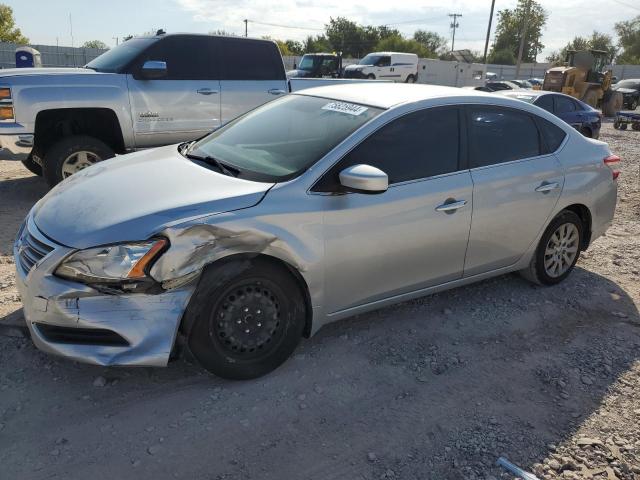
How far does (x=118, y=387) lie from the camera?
310 cm

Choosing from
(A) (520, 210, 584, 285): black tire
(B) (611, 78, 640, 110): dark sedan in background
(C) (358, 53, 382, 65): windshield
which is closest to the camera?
(A) (520, 210, 584, 285): black tire

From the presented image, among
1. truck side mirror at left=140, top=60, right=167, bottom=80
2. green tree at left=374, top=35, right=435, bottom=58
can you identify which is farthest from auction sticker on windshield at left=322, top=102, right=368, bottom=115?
green tree at left=374, top=35, right=435, bottom=58

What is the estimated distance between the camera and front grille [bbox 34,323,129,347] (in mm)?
2805

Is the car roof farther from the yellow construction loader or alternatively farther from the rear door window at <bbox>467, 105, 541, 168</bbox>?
the yellow construction loader

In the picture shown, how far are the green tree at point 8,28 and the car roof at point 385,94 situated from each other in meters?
41.2

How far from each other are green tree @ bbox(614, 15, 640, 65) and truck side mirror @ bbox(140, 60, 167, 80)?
90.2 m

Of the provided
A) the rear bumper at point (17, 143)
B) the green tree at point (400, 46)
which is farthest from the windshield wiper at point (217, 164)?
the green tree at point (400, 46)

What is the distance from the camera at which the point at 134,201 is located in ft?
9.89

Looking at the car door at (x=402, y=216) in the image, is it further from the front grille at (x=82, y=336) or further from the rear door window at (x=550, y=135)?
the front grille at (x=82, y=336)

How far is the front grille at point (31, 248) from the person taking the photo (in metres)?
2.88

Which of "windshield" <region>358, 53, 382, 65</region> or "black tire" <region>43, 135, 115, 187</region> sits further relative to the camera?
"windshield" <region>358, 53, 382, 65</region>

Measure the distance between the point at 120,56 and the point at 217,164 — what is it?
14.4 ft

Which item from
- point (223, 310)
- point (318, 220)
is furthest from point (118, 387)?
point (318, 220)

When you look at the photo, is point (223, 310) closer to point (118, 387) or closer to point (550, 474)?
point (118, 387)
